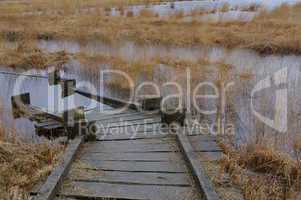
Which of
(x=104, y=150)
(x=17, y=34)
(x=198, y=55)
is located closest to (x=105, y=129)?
(x=104, y=150)

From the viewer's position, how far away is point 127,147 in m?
4.29

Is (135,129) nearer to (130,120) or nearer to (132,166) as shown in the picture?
(130,120)

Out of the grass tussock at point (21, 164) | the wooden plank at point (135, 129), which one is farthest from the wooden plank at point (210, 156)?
the grass tussock at point (21, 164)

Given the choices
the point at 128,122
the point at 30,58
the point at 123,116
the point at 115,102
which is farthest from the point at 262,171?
the point at 30,58

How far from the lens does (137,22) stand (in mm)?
17359

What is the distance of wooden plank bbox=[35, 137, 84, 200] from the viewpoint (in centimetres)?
298

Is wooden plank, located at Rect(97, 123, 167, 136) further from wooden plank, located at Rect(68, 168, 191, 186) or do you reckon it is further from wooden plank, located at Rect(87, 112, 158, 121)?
wooden plank, located at Rect(68, 168, 191, 186)

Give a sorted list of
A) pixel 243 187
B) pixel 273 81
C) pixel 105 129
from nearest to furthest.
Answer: pixel 243 187, pixel 105 129, pixel 273 81

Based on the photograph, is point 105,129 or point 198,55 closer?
point 105,129

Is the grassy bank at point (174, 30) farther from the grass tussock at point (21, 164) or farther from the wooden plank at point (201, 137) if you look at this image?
the grass tussock at point (21, 164)

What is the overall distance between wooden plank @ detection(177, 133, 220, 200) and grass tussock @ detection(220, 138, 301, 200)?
37 cm

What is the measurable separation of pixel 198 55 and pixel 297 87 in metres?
4.19

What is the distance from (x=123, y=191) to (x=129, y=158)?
759mm

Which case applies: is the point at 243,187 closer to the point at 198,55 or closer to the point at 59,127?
the point at 59,127
